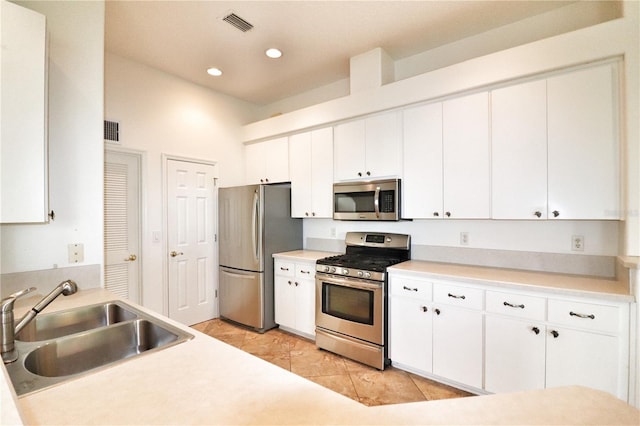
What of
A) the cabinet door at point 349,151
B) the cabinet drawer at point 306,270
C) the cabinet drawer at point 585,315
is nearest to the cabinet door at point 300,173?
the cabinet door at point 349,151

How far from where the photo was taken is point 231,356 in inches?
41.9

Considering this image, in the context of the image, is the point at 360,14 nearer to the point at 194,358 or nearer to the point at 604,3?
the point at 604,3

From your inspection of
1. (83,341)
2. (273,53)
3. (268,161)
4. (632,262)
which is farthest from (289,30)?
(632,262)

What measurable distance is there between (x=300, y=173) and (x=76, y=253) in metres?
2.26

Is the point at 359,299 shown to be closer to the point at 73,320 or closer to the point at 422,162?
the point at 422,162

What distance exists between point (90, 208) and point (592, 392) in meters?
2.62

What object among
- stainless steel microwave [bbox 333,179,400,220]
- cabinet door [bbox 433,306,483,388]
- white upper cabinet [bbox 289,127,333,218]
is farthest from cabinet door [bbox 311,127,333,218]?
cabinet door [bbox 433,306,483,388]

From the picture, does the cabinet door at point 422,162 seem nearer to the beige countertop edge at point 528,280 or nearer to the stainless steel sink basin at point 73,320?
the beige countertop edge at point 528,280

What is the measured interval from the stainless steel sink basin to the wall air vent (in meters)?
2.06

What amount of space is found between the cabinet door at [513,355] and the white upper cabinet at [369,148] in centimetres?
149

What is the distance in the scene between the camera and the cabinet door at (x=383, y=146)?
9.34 ft

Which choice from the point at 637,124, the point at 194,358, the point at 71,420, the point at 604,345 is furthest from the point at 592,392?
the point at 637,124

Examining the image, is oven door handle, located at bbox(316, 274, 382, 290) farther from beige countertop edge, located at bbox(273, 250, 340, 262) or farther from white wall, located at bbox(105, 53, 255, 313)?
white wall, located at bbox(105, 53, 255, 313)

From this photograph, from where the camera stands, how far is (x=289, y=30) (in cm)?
267
